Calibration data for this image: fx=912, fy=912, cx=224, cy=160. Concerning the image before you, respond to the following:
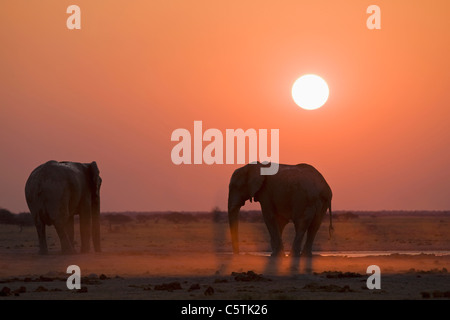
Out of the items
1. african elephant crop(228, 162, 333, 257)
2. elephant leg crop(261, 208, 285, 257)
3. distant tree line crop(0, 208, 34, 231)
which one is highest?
african elephant crop(228, 162, 333, 257)

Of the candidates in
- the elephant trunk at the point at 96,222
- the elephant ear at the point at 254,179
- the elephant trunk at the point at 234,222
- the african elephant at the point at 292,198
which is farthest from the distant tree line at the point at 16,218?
the african elephant at the point at 292,198

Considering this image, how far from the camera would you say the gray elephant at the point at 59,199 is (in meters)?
32.2

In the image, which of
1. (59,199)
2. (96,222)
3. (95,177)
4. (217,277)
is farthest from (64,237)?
(217,277)

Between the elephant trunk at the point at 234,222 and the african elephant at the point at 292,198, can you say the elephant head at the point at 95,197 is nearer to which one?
the elephant trunk at the point at 234,222

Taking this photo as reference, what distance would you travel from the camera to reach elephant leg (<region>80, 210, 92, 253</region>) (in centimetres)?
3431

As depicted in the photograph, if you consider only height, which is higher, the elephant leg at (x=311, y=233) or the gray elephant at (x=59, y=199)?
the gray elephant at (x=59, y=199)

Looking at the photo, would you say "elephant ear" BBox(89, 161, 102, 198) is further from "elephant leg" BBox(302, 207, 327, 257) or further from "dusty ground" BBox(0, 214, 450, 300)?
"elephant leg" BBox(302, 207, 327, 257)

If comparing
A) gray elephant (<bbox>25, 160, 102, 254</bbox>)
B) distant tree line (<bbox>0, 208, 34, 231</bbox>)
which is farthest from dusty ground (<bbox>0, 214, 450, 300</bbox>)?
distant tree line (<bbox>0, 208, 34, 231</bbox>)

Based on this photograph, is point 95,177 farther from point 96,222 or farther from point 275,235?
point 275,235

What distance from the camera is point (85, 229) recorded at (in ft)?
113

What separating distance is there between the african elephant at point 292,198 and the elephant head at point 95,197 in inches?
227

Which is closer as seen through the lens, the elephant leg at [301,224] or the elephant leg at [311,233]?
the elephant leg at [301,224]

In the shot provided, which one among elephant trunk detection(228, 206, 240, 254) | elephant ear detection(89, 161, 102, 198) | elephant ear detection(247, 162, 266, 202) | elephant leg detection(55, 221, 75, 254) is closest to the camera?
elephant leg detection(55, 221, 75, 254)

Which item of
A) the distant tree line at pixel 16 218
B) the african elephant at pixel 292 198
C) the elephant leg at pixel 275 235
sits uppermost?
the african elephant at pixel 292 198
